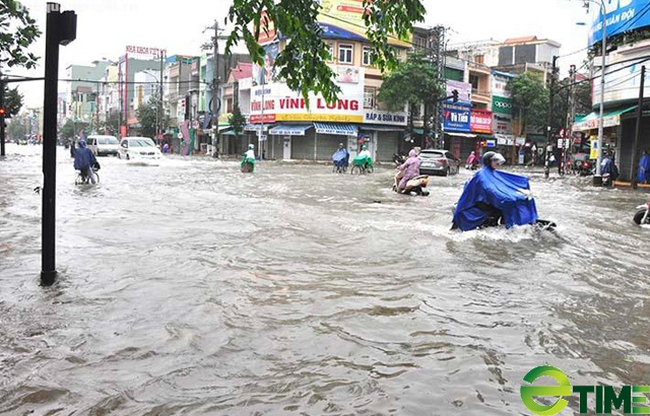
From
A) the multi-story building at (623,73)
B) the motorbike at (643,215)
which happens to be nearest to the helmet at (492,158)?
the motorbike at (643,215)

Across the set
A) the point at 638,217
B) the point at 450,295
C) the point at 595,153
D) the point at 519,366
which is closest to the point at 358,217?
the point at 638,217

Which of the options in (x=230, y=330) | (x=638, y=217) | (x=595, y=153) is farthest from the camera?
(x=595, y=153)

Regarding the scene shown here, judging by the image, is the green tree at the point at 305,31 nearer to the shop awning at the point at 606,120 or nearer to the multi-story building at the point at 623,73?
the multi-story building at the point at 623,73

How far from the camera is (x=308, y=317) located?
5.23 meters

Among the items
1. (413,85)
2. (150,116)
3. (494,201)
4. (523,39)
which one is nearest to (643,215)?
(494,201)

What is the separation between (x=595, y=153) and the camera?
29.0 meters

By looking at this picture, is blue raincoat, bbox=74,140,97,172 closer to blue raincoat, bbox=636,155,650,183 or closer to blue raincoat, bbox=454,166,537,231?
blue raincoat, bbox=454,166,537,231

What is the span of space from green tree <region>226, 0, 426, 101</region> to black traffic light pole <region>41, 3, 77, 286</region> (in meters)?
1.75

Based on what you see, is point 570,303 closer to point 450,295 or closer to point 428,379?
point 450,295

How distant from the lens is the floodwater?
366cm

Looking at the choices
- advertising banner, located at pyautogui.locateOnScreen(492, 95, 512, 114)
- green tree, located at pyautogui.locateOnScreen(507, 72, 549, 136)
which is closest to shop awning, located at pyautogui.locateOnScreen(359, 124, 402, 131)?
advertising banner, located at pyautogui.locateOnScreen(492, 95, 512, 114)

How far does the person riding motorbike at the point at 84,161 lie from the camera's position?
17328mm

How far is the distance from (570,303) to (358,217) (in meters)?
6.58

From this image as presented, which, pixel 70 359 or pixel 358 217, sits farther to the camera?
pixel 358 217
